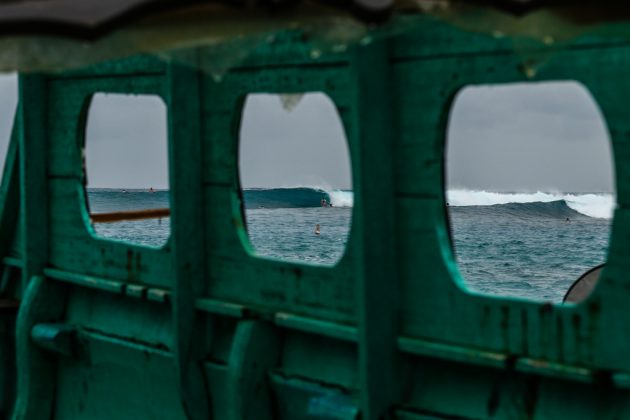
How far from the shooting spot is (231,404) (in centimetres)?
564

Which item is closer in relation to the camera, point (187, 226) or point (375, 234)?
point (375, 234)

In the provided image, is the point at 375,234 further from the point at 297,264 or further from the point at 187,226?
the point at 187,226

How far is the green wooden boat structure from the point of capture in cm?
272

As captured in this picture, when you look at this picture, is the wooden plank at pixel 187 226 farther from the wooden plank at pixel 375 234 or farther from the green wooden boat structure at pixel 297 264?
the wooden plank at pixel 375 234

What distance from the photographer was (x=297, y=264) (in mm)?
5348

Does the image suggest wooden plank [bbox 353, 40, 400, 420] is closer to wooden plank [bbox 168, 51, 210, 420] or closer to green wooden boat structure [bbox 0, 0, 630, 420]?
green wooden boat structure [bbox 0, 0, 630, 420]

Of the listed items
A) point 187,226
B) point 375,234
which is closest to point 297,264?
point 375,234

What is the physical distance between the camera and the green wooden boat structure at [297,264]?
2723 mm

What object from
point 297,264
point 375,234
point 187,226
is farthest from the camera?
point 187,226

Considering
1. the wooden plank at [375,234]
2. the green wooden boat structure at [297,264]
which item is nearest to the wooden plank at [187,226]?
the green wooden boat structure at [297,264]

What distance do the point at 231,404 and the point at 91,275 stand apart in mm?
1869

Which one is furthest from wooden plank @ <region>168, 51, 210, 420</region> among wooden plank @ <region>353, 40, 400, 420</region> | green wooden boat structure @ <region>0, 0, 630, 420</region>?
wooden plank @ <region>353, 40, 400, 420</region>

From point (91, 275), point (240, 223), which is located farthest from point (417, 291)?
point (91, 275)

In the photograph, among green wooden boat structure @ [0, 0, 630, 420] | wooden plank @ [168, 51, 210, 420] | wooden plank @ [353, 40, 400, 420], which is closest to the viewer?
green wooden boat structure @ [0, 0, 630, 420]
